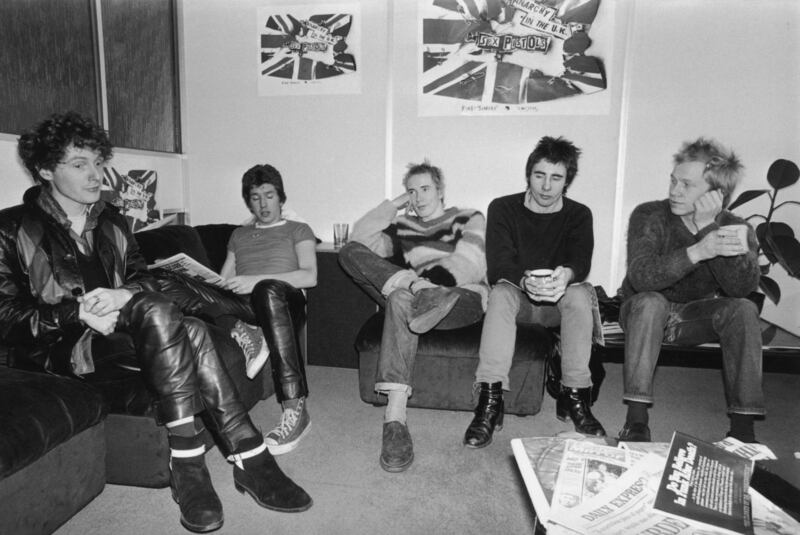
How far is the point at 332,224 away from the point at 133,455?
190 cm

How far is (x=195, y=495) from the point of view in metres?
1.61

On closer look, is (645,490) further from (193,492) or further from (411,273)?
(411,273)

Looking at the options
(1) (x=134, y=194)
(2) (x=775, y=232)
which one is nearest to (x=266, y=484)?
(1) (x=134, y=194)

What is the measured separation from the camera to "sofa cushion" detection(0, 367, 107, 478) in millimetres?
1348

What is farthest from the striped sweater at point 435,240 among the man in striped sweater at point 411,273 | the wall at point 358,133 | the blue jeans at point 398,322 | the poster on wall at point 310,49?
the poster on wall at point 310,49

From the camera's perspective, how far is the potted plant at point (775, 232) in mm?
2768

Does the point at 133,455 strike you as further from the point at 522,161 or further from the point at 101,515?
the point at 522,161

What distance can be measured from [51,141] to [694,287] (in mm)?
2505

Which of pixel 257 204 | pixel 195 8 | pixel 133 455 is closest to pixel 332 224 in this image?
pixel 257 204

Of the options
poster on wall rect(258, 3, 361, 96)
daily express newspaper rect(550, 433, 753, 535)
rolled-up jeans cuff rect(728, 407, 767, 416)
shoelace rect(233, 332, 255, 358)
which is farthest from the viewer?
poster on wall rect(258, 3, 361, 96)

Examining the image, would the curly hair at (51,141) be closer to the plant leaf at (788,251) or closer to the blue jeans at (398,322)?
the blue jeans at (398,322)

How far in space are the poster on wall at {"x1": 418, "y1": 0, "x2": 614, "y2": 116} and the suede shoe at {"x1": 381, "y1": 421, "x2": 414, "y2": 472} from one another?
1.88 m

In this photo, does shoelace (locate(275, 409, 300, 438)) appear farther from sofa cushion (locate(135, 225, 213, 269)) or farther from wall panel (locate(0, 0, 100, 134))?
wall panel (locate(0, 0, 100, 134))

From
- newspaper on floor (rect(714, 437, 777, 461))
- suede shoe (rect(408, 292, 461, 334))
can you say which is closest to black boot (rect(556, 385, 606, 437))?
suede shoe (rect(408, 292, 461, 334))
